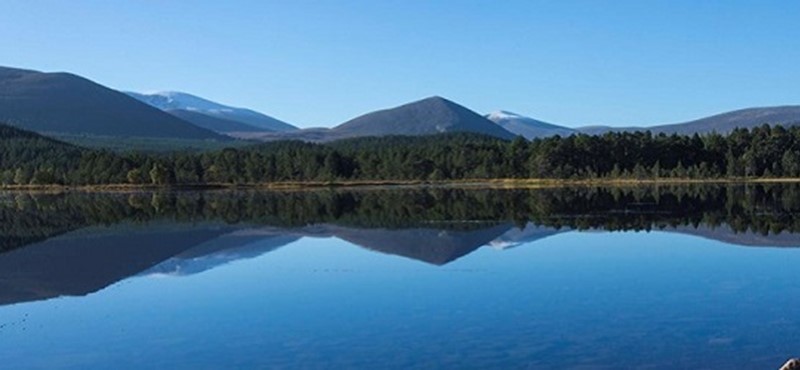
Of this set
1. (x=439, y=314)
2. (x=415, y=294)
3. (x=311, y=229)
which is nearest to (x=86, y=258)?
(x=311, y=229)

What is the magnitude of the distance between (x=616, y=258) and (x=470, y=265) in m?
5.04

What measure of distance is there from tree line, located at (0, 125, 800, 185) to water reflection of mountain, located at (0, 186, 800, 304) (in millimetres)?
49911

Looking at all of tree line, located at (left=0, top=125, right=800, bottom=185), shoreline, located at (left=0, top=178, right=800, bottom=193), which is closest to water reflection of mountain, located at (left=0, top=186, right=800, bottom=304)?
shoreline, located at (left=0, top=178, right=800, bottom=193)

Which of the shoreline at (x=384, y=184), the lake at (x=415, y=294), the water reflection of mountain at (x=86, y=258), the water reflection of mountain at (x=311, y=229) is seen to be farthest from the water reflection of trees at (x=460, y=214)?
the shoreline at (x=384, y=184)

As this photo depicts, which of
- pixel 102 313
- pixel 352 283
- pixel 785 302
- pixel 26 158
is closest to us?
pixel 785 302

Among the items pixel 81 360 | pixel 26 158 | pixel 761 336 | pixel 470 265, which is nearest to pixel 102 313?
pixel 81 360

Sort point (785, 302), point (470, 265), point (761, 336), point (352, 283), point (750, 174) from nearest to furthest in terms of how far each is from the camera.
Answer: point (761, 336)
point (785, 302)
point (352, 283)
point (470, 265)
point (750, 174)

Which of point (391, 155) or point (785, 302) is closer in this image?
point (785, 302)

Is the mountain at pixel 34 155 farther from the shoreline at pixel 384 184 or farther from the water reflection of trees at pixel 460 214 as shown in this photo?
the water reflection of trees at pixel 460 214

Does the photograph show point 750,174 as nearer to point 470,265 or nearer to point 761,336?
point 470,265

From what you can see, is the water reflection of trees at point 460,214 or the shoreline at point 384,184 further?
the shoreline at point 384,184

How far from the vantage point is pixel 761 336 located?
1734cm

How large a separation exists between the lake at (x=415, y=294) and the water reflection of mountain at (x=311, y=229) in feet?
0.71

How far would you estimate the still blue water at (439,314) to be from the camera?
16734mm
